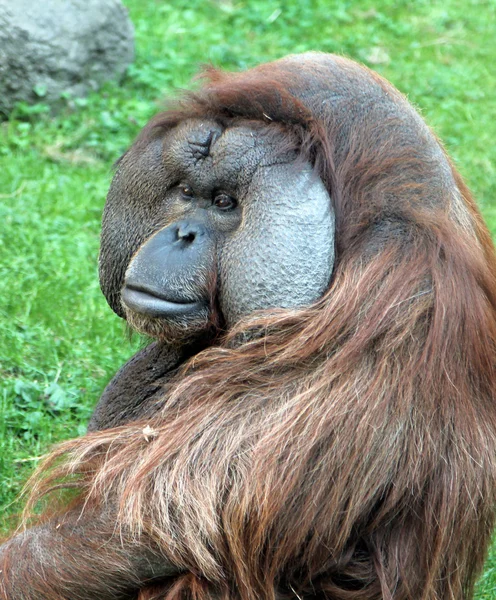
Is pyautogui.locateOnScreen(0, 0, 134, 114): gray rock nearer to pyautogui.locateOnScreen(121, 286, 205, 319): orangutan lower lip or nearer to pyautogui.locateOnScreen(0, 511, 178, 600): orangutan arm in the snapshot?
pyautogui.locateOnScreen(121, 286, 205, 319): orangutan lower lip

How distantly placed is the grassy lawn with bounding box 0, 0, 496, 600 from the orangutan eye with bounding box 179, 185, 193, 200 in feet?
1.91

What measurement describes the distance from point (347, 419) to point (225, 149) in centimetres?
80

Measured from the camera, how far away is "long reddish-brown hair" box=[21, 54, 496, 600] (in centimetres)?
235

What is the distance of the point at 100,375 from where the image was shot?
13.2ft

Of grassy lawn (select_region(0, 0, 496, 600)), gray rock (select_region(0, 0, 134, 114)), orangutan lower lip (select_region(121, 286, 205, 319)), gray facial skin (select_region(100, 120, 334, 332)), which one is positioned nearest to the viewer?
gray facial skin (select_region(100, 120, 334, 332))

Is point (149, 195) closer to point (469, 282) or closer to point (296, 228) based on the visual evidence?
point (296, 228)

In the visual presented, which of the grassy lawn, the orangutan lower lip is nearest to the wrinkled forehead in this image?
the orangutan lower lip

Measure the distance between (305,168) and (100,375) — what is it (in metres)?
1.79

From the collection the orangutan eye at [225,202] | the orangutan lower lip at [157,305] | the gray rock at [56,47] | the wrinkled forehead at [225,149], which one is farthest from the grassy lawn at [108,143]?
the orangutan lower lip at [157,305]

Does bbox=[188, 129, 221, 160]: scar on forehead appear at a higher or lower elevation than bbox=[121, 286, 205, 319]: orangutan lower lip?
higher

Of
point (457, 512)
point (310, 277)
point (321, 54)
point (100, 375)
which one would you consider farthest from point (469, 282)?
point (100, 375)

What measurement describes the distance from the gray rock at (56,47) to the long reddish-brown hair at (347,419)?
11.6 ft

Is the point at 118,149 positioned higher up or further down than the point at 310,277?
further down

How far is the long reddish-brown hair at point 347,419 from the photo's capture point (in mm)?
2350
